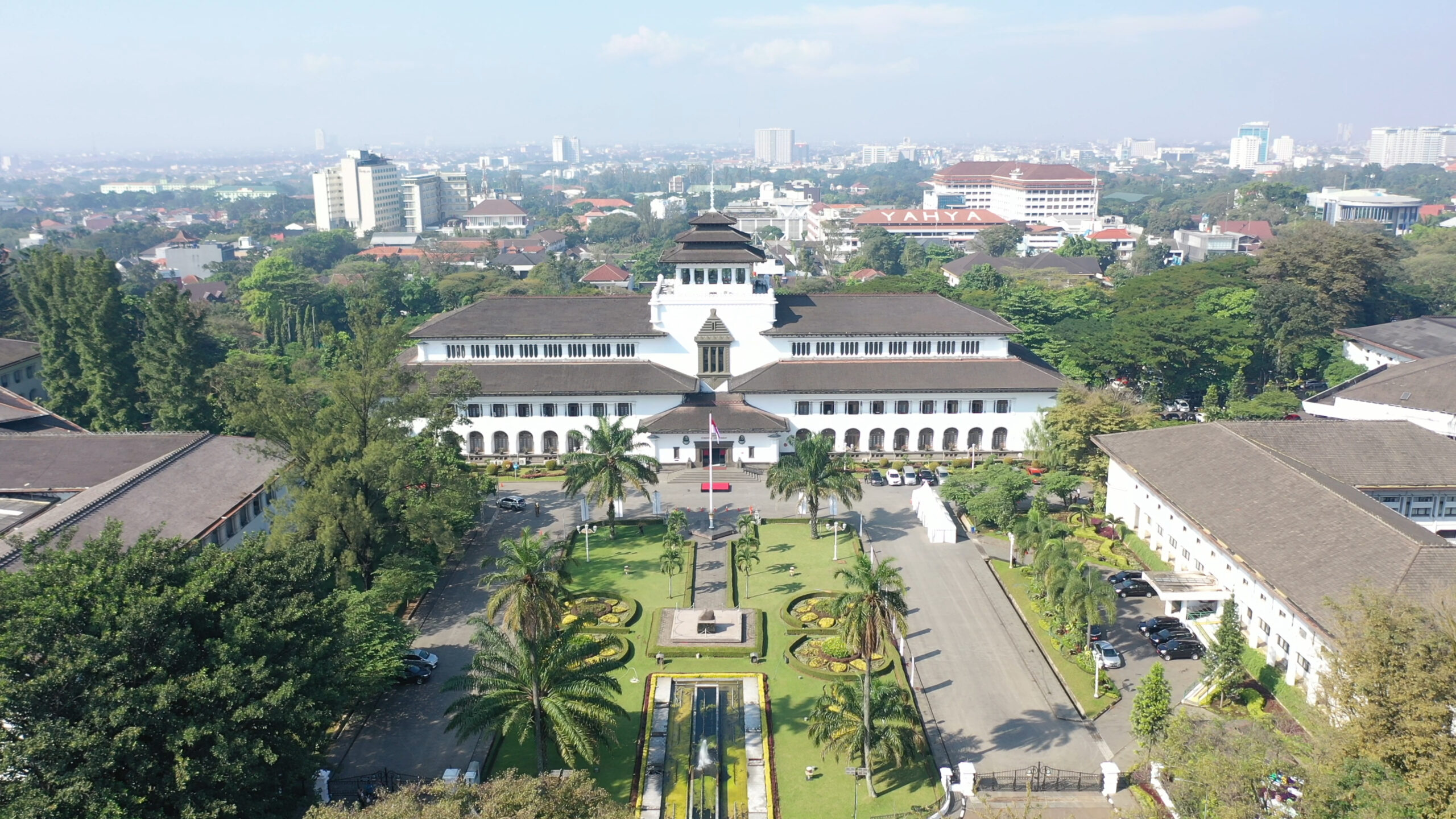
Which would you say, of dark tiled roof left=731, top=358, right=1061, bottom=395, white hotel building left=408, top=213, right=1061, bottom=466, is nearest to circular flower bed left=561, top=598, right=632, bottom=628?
white hotel building left=408, top=213, right=1061, bottom=466

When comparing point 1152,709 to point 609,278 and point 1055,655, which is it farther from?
point 609,278

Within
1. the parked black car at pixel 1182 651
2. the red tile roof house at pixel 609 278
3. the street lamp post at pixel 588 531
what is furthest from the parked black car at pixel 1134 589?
the red tile roof house at pixel 609 278

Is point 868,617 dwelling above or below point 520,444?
above

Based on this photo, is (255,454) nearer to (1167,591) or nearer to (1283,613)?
(1167,591)

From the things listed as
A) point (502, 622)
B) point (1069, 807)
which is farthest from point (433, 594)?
point (1069, 807)

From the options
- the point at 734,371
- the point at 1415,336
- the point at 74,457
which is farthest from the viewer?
the point at 1415,336

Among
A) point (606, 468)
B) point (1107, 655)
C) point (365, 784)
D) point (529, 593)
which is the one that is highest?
point (529, 593)

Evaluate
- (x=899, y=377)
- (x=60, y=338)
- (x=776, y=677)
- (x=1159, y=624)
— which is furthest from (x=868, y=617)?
(x=60, y=338)
